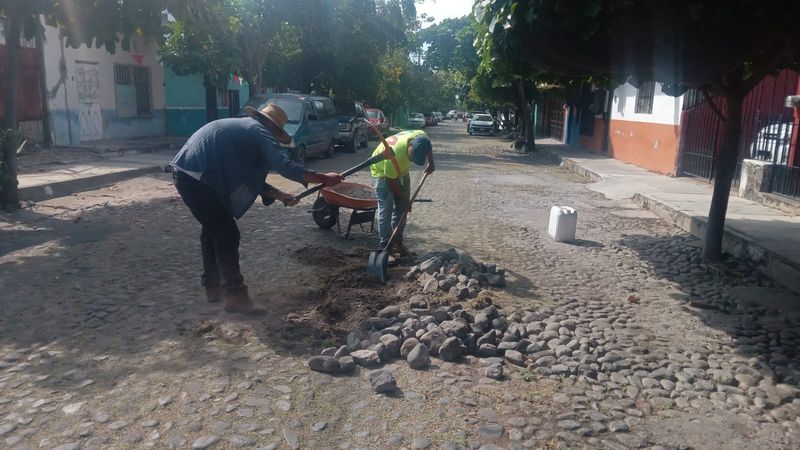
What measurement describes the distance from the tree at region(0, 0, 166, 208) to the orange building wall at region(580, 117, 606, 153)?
16.1 meters

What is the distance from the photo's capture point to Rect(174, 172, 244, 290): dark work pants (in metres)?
4.61

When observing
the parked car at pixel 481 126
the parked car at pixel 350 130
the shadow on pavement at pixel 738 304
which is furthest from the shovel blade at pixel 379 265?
the parked car at pixel 481 126

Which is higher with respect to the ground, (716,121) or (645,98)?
(645,98)

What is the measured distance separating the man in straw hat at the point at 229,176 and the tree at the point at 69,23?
489cm

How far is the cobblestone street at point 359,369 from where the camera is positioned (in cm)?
330

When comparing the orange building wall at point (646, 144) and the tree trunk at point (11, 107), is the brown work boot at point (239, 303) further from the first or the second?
the orange building wall at point (646, 144)

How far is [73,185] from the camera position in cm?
1034

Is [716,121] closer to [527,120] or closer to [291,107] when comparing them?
A: [291,107]

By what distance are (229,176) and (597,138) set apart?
1930 cm

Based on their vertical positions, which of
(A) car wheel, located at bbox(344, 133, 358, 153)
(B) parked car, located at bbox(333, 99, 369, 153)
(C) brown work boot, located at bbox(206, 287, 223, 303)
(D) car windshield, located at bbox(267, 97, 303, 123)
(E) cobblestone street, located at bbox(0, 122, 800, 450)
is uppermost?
(D) car windshield, located at bbox(267, 97, 303, 123)

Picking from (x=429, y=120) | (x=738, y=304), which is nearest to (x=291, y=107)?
(x=738, y=304)

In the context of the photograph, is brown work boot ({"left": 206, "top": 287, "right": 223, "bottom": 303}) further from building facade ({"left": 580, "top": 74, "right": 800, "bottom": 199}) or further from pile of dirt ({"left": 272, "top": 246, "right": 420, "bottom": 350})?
building facade ({"left": 580, "top": 74, "right": 800, "bottom": 199})

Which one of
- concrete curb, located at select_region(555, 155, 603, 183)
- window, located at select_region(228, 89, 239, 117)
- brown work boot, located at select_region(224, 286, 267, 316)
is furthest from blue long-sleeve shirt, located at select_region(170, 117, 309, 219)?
window, located at select_region(228, 89, 239, 117)

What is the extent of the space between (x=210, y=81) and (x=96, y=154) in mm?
5064
